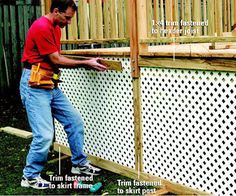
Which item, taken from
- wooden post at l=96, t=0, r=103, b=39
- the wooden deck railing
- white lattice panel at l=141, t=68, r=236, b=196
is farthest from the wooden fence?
white lattice panel at l=141, t=68, r=236, b=196

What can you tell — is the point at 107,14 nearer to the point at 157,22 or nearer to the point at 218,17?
the point at 157,22

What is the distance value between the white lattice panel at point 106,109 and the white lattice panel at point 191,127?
11.2 inches

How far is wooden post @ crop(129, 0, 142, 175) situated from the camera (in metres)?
4.75

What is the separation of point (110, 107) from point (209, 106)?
1538 millimetres

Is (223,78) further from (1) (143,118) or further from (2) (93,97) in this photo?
(2) (93,97)

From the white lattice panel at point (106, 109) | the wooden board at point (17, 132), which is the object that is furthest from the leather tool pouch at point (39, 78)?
the wooden board at point (17, 132)

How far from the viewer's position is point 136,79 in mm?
4859

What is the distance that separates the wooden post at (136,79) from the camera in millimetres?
4746

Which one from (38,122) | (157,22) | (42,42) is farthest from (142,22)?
(38,122)

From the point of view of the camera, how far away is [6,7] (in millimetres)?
10594

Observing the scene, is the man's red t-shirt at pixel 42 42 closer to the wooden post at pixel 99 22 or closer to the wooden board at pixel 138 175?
the wooden post at pixel 99 22

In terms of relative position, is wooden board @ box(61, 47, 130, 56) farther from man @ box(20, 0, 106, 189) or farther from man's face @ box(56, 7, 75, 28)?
man's face @ box(56, 7, 75, 28)

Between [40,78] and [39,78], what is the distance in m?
0.01

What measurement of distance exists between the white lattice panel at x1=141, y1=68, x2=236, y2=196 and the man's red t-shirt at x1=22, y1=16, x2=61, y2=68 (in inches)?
41.3
